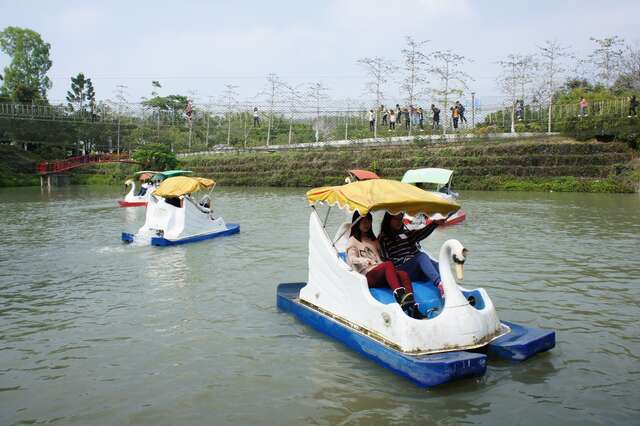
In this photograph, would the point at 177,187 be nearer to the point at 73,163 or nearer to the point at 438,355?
the point at 438,355

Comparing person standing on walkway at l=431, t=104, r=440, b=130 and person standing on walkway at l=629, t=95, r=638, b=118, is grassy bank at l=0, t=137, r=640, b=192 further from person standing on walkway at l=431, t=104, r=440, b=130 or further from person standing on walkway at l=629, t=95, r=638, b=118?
person standing on walkway at l=431, t=104, r=440, b=130

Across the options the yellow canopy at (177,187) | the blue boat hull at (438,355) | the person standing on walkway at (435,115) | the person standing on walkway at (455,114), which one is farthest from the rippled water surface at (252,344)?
the person standing on walkway at (435,115)

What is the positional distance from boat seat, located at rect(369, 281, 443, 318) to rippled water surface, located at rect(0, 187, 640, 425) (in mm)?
787

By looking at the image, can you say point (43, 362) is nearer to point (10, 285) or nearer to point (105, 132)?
point (10, 285)

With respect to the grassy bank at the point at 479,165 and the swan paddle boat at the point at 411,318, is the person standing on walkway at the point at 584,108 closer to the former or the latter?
the grassy bank at the point at 479,165

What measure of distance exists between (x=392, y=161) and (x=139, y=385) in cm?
3620

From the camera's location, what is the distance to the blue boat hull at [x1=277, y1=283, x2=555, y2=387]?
573cm

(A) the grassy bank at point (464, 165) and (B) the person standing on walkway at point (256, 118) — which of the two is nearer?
(A) the grassy bank at point (464, 165)

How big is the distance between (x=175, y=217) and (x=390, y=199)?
1046 centimetres

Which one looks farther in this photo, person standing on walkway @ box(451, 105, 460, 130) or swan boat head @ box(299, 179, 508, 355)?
person standing on walkway @ box(451, 105, 460, 130)

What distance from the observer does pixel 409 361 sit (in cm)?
587

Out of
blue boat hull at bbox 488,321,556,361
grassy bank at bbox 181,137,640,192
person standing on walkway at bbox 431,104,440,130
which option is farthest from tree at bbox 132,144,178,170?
blue boat hull at bbox 488,321,556,361

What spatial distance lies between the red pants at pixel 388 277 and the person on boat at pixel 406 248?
0.45 metres

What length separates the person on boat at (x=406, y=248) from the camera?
7.51 m
